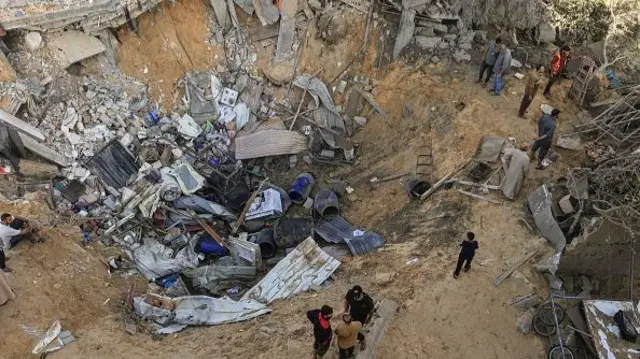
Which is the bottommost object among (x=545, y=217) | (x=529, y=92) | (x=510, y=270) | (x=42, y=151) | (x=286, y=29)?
(x=510, y=270)

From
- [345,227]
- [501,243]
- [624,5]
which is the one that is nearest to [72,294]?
[345,227]

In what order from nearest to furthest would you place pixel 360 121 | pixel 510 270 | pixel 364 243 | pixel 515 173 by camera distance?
pixel 510 270 < pixel 515 173 < pixel 364 243 < pixel 360 121

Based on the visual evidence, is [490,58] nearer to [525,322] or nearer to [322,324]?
[525,322]

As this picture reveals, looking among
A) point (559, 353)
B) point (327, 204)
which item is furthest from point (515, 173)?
point (327, 204)

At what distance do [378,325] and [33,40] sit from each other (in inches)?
337

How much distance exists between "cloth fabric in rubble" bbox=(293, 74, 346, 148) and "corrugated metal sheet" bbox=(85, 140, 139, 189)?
415 centimetres

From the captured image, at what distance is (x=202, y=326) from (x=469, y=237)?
14.5 ft

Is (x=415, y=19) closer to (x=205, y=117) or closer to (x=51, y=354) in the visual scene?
(x=205, y=117)

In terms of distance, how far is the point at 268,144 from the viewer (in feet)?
38.2

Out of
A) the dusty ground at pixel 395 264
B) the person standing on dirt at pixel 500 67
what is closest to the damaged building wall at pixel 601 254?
the dusty ground at pixel 395 264

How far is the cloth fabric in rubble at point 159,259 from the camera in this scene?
972 cm

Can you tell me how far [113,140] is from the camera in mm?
10812

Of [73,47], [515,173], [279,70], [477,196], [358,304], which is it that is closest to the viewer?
[358,304]

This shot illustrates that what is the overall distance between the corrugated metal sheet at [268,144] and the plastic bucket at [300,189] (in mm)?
875
